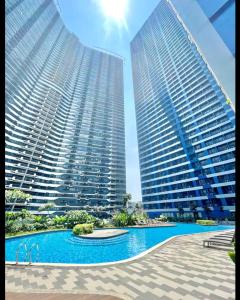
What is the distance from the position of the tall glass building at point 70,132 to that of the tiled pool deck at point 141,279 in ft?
186

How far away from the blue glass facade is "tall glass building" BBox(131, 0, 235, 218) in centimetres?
4579

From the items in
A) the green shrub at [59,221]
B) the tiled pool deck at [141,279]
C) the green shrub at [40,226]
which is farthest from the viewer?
the green shrub at [59,221]

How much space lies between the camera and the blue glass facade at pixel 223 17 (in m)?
2.18

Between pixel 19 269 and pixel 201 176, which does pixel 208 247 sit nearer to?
pixel 19 269

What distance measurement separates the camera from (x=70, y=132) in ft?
323

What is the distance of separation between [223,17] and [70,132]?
99.8 m

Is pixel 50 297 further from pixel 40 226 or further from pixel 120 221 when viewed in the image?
pixel 120 221

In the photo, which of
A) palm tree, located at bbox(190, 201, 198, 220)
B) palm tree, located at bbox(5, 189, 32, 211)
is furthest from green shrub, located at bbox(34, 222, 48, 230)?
palm tree, located at bbox(190, 201, 198, 220)

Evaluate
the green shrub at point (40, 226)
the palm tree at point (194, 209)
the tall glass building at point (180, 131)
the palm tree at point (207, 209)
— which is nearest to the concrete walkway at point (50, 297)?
the green shrub at point (40, 226)

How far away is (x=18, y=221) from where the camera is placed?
23750 millimetres

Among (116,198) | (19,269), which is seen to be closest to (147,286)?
(19,269)

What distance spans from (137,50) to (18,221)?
136 meters

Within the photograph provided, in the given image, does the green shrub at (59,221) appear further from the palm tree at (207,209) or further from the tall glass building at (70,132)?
the palm tree at (207,209)

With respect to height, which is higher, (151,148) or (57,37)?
(57,37)
